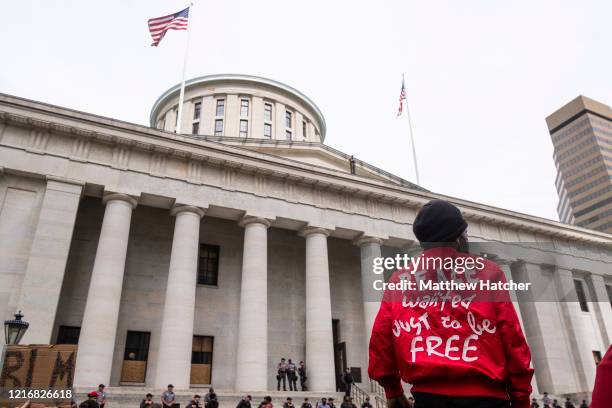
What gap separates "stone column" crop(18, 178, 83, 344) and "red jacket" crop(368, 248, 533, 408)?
719 inches

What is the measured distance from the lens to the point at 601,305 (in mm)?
35500

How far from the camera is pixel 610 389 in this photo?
1561 mm

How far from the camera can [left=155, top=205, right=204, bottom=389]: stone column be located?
20.0 metres

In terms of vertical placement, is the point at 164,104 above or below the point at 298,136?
above

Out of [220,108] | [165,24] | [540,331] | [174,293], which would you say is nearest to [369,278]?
[174,293]

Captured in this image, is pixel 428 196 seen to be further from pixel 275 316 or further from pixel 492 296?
pixel 492 296

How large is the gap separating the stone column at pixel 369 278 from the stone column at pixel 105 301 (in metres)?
12.3

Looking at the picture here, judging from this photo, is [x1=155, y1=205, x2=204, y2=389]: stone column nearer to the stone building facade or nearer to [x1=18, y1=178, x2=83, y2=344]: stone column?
the stone building facade

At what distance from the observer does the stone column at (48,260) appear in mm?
18328

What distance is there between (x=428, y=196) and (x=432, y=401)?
27359mm

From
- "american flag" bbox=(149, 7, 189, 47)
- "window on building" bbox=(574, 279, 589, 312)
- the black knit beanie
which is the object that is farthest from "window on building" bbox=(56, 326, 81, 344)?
"window on building" bbox=(574, 279, 589, 312)

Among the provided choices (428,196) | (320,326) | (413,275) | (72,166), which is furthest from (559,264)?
(413,275)

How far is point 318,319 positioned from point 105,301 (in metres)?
10.1

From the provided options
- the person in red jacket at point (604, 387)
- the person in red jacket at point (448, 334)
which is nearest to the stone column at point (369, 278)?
the person in red jacket at point (448, 334)
